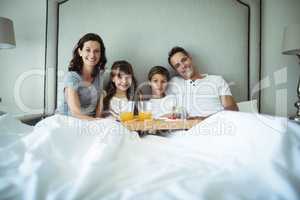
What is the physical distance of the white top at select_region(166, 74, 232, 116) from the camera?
1.78 m

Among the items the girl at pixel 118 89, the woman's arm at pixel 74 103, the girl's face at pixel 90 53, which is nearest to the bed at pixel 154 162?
the woman's arm at pixel 74 103

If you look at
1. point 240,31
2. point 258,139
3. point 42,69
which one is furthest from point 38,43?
point 258,139

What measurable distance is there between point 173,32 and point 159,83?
45 centimetres

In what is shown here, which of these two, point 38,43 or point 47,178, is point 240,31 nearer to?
point 38,43

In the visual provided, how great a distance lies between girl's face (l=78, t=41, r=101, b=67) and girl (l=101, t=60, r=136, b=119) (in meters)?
0.15

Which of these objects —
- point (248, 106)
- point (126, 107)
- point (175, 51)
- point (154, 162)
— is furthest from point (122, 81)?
point (154, 162)

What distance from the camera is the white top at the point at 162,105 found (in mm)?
1719

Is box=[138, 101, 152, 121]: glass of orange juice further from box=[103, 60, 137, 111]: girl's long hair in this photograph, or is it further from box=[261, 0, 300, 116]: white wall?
box=[261, 0, 300, 116]: white wall

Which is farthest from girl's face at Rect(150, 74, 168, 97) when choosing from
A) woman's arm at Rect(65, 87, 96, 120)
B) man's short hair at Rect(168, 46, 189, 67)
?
woman's arm at Rect(65, 87, 96, 120)

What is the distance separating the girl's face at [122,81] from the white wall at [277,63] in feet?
3.76

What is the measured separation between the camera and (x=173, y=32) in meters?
1.85

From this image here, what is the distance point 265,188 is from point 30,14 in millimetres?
2107

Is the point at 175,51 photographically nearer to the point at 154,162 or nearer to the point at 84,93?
the point at 84,93

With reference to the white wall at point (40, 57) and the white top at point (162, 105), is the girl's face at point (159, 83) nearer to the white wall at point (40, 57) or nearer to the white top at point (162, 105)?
the white top at point (162, 105)
